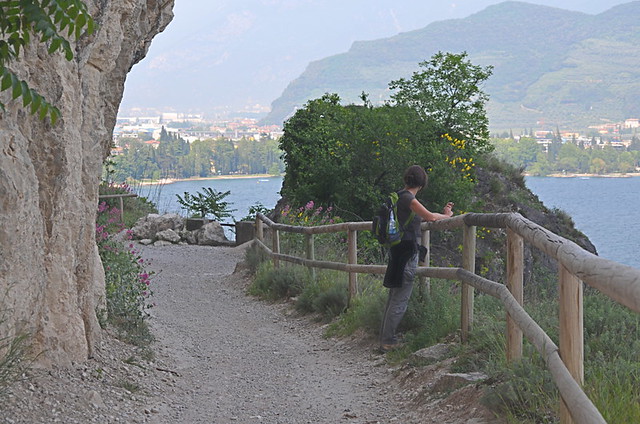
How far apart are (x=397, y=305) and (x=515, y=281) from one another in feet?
7.97

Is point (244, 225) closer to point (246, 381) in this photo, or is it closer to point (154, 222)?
point (154, 222)

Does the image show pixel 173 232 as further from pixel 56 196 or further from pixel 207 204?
pixel 56 196

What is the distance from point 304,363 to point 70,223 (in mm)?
3014

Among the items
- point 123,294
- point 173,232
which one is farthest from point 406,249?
point 173,232

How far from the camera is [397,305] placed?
7.65 metres

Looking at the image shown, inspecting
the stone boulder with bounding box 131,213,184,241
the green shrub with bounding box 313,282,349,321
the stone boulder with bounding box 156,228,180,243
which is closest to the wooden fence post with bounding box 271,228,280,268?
the green shrub with bounding box 313,282,349,321

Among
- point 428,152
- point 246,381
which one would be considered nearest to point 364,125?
point 428,152

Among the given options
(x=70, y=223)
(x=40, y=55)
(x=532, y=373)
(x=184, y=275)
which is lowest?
(x=184, y=275)

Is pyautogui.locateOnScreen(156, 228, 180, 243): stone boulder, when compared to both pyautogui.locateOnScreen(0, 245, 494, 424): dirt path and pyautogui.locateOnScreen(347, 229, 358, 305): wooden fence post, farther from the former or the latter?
pyautogui.locateOnScreen(347, 229, 358, 305): wooden fence post

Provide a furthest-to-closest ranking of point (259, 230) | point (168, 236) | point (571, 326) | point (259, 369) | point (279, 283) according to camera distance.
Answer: point (168, 236), point (259, 230), point (279, 283), point (259, 369), point (571, 326)

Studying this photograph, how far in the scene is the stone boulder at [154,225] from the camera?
22781mm

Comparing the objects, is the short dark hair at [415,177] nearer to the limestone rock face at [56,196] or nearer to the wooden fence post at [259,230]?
the limestone rock face at [56,196]

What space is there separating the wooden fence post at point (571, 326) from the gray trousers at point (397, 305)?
3772 millimetres

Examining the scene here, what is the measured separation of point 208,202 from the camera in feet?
89.3
